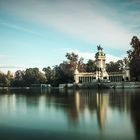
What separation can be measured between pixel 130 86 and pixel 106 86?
598 cm

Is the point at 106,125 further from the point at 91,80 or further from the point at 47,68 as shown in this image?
the point at 47,68

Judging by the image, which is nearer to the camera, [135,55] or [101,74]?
[135,55]

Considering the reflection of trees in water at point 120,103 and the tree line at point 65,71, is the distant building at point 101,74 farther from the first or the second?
the reflection of trees in water at point 120,103

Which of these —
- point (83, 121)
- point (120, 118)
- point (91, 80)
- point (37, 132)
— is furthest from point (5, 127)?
point (91, 80)

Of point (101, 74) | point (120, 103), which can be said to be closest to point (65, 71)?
point (101, 74)

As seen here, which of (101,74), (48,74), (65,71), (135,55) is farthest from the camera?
(48,74)

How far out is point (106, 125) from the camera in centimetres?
1673

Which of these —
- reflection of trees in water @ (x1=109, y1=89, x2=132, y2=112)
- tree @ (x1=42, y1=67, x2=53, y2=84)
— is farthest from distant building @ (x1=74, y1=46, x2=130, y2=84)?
reflection of trees in water @ (x1=109, y1=89, x2=132, y2=112)

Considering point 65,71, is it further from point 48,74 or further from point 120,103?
point 120,103

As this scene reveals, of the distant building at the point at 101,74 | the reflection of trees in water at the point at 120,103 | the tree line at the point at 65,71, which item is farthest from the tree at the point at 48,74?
the reflection of trees in water at the point at 120,103

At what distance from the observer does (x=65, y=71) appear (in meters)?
94.9

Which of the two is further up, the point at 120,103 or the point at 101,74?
the point at 101,74

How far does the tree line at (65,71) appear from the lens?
71562mm

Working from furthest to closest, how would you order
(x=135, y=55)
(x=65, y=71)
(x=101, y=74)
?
(x=65, y=71), (x=101, y=74), (x=135, y=55)
